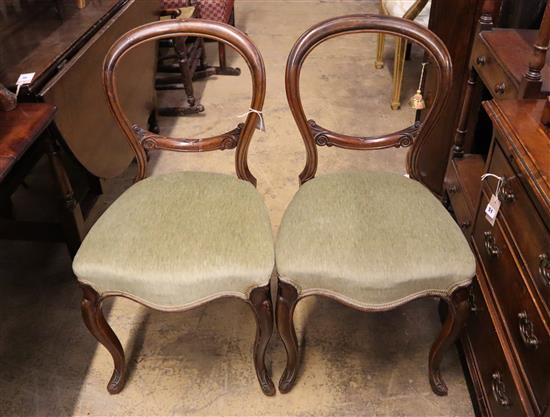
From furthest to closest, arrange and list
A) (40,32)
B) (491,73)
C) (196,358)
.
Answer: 1. (40,32)
2. (196,358)
3. (491,73)

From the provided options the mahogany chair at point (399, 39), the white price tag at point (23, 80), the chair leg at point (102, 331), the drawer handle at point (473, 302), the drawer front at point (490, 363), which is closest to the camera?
the drawer front at point (490, 363)

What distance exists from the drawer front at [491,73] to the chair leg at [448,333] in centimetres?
52

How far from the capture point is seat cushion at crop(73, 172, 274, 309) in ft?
3.84

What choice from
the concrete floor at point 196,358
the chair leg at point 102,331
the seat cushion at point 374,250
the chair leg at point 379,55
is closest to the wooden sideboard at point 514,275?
the seat cushion at point 374,250

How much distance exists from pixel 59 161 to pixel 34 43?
472 mm

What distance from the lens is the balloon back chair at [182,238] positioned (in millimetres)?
1175

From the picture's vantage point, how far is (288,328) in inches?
50.9

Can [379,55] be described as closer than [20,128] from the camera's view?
No

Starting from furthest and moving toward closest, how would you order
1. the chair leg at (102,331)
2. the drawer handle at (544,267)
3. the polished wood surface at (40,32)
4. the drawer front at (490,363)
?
the polished wood surface at (40,32), the chair leg at (102,331), the drawer front at (490,363), the drawer handle at (544,267)

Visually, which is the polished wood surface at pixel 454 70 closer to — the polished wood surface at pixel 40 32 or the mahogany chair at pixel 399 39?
the mahogany chair at pixel 399 39

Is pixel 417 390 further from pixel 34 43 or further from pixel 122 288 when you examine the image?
pixel 34 43

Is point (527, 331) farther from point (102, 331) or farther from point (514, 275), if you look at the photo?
point (102, 331)

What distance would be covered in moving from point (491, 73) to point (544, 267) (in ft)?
2.23

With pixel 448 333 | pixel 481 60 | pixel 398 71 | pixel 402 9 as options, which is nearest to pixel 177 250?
pixel 448 333
